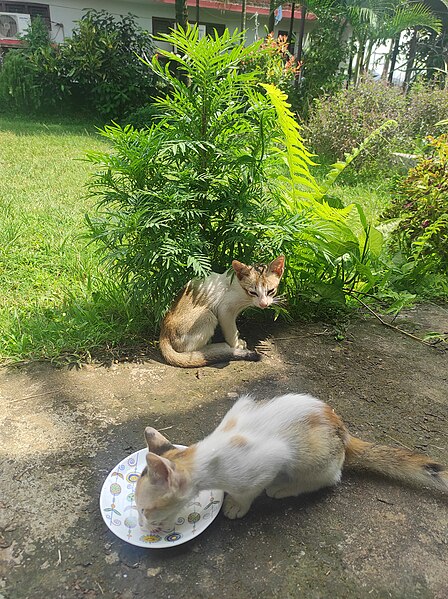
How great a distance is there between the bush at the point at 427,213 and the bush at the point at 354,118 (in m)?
4.01

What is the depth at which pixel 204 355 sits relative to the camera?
9.95 ft

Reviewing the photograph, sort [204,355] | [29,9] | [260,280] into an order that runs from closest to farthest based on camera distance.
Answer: [260,280], [204,355], [29,9]

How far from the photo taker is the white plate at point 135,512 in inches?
69.6

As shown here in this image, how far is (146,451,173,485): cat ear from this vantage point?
162cm

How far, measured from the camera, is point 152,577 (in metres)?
1.70

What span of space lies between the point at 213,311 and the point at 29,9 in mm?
14792

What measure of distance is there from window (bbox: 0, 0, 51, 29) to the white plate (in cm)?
1531

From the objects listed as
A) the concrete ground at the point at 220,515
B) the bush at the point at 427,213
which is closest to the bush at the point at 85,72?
the bush at the point at 427,213

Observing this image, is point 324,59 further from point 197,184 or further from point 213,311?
point 213,311

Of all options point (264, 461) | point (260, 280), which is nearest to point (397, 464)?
point (264, 461)

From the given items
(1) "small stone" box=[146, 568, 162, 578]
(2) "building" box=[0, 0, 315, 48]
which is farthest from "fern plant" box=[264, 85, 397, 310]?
(2) "building" box=[0, 0, 315, 48]

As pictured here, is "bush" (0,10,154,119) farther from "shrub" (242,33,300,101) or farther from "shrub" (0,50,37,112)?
"shrub" (242,33,300,101)

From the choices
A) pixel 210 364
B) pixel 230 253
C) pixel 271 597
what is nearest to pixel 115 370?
pixel 210 364

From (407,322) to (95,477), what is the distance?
9.04ft
